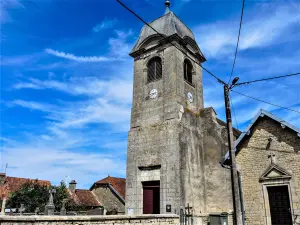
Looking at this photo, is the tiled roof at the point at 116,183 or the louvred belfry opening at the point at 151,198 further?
the tiled roof at the point at 116,183

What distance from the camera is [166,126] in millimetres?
17031

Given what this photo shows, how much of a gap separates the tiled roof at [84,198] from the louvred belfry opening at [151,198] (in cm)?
1198

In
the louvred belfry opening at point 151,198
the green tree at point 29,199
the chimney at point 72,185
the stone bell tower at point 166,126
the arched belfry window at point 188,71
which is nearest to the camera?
the stone bell tower at point 166,126

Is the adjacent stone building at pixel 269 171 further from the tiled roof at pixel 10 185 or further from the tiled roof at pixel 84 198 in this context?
the tiled roof at pixel 10 185

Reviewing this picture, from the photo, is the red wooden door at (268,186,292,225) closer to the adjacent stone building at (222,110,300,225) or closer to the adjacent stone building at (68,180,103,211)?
the adjacent stone building at (222,110,300,225)

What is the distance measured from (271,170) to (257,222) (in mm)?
2233

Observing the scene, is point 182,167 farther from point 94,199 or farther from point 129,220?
point 94,199

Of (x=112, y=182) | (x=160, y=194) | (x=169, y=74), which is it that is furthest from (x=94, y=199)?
(x=169, y=74)

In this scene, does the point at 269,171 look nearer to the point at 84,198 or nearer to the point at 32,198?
the point at 32,198

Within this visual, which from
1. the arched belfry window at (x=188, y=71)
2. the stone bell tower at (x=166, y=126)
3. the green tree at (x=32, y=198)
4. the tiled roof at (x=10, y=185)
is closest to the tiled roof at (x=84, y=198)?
the green tree at (x=32, y=198)

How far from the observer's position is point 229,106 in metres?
9.95

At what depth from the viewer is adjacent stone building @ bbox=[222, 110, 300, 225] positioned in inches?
433

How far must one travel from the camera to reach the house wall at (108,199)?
2722cm

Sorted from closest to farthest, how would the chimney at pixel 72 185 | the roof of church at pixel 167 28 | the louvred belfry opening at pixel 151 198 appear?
the louvred belfry opening at pixel 151 198
the roof of church at pixel 167 28
the chimney at pixel 72 185
